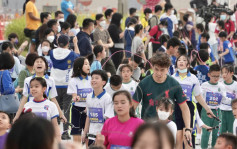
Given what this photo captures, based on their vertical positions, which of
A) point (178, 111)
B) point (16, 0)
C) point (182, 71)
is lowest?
point (178, 111)

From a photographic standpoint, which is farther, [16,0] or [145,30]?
[16,0]

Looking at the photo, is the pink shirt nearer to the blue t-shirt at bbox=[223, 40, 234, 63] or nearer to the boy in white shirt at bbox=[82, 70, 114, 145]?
the boy in white shirt at bbox=[82, 70, 114, 145]

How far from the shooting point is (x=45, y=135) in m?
2.66

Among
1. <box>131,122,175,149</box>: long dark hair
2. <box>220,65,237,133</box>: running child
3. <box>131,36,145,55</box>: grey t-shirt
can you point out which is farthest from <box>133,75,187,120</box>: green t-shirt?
<box>131,36,145,55</box>: grey t-shirt

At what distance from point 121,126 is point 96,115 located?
1.73 metres

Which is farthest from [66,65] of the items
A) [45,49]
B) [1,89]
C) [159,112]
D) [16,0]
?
[16,0]

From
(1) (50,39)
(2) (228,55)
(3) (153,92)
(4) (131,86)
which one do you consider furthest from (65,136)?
(2) (228,55)

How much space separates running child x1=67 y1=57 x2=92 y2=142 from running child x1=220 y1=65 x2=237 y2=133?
2.51m

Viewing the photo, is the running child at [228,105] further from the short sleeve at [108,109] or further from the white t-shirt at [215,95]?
the short sleeve at [108,109]

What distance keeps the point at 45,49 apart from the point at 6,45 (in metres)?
1.01

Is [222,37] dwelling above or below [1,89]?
above

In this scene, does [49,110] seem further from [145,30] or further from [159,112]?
[145,30]

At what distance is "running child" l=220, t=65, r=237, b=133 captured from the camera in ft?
30.1

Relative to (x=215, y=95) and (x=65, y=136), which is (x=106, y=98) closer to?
(x=215, y=95)
